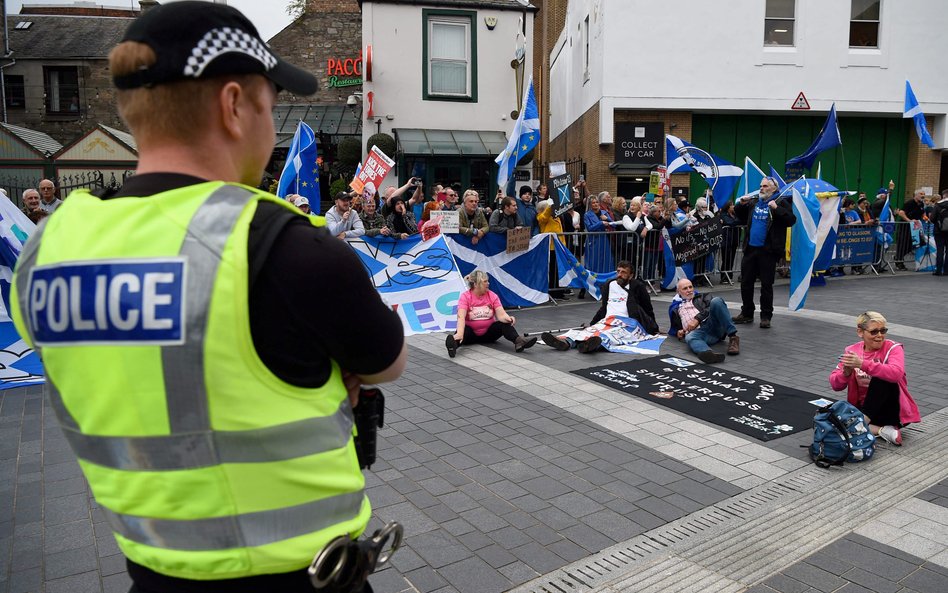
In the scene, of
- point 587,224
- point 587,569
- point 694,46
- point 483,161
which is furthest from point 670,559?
point 694,46

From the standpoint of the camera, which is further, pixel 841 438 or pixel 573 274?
pixel 573 274

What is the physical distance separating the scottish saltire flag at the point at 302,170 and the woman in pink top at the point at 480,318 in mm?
3461

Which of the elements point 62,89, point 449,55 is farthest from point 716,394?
point 62,89

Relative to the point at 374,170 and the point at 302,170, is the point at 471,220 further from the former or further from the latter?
the point at 302,170

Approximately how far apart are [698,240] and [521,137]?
4072 millimetres

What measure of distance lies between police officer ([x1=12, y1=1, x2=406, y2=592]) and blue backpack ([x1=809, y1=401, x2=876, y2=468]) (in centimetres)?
470

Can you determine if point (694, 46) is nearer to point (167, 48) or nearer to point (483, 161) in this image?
point (483, 161)

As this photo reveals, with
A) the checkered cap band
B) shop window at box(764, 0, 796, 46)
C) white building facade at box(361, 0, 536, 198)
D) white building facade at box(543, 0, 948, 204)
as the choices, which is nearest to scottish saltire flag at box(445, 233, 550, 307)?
white building facade at box(361, 0, 536, 198)

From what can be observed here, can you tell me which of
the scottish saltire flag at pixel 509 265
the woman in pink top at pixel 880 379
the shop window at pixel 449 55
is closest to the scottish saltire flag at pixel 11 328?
the scottish saltire flag at pixel 509 265

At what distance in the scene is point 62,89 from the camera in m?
33.0

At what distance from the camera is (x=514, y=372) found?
7945 millimetres

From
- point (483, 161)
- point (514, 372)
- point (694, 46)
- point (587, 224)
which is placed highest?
point (694, 46)

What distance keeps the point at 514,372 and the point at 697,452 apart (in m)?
2.77

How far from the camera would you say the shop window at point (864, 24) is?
2123cm
